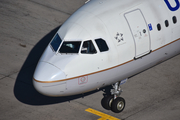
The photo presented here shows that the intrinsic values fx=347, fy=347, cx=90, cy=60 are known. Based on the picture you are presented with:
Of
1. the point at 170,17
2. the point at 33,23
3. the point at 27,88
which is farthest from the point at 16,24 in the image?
the point at 170,17

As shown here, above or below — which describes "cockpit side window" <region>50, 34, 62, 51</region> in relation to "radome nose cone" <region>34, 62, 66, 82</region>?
above

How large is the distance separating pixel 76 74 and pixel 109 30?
2599 mm

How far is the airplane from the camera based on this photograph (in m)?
15.7

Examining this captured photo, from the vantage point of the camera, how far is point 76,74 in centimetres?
1568

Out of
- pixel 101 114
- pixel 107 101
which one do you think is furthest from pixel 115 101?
pixel 101 114

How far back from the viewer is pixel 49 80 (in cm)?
1541

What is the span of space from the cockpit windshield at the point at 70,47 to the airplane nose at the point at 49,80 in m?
0.99

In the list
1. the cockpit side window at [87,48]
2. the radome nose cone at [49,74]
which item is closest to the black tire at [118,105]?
the cockpit side window at [87,48]

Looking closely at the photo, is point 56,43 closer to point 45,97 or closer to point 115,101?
point 45,97

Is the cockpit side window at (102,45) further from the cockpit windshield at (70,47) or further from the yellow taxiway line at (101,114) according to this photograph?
the yellow taxiway line at (101,114)

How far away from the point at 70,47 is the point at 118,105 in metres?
4.33

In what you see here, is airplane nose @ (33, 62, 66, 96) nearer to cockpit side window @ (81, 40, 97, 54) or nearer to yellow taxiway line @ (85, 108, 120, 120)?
cockpit side window @ (81, 40, 97, 54)

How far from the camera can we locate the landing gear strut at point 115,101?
18077 millimetres

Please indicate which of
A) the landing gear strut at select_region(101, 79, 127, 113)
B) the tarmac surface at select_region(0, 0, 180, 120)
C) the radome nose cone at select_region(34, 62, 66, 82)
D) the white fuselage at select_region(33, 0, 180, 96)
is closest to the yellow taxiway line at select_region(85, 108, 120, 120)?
the tarmac surface at select_region(0, 0, 180, 120)
